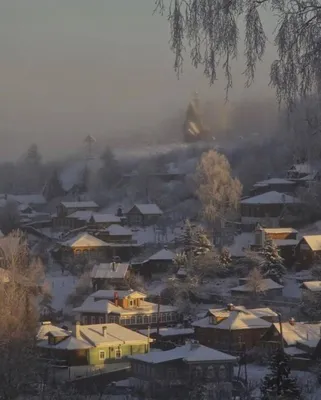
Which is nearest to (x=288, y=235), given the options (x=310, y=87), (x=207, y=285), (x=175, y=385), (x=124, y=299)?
(x=207, y=285)

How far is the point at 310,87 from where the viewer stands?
471 centimetres

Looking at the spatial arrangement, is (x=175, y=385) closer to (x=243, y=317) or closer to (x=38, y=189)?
(x=243, y=317)

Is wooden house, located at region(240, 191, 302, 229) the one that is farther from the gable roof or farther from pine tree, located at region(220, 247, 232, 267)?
pine tree, located at region(220, 247, 232, 267)

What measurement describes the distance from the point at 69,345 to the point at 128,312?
5.21 m

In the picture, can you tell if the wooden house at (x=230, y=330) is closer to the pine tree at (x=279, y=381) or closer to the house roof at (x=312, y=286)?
the house roof at (x=312, y=286)

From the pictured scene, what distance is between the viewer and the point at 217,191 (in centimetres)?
3344

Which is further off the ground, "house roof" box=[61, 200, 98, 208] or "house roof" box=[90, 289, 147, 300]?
"house roof" box=[61, 200, 98, 208]

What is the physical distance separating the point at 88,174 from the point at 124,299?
31.8 m

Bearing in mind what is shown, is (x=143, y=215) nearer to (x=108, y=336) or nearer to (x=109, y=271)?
(x=109, y=271)

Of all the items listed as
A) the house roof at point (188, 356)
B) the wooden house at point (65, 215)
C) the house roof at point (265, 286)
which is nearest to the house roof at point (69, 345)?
the house roof at point (188, 356)

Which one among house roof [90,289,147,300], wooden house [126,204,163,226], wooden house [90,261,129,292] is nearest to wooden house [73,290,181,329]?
house roof [90,289,147,300]

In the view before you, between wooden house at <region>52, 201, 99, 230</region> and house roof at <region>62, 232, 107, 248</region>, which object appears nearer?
house roof at <region>62, 232, 107, 248</region>

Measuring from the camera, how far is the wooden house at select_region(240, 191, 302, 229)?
34406 millimetres

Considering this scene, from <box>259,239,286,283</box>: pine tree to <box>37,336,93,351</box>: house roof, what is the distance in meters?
9.34
